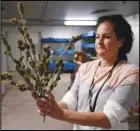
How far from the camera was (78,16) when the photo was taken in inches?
56.1

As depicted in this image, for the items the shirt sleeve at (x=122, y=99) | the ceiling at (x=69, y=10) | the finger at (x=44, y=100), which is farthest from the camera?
the ceiling at (x=69, y=10)

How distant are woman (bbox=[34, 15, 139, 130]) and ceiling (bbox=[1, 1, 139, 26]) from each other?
0.88 ft

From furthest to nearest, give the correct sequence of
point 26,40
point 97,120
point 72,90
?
point 72,90 < point 97,120 < point 26,40

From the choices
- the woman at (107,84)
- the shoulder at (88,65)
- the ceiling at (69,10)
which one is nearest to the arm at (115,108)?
the woman at (107,84)

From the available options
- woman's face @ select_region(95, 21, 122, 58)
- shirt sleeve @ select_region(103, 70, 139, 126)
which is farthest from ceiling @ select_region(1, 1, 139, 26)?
shirt sleeve @ select_region(103, 70, 139, 126)

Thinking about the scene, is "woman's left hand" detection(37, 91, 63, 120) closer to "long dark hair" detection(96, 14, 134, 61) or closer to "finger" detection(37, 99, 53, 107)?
"finger" detection(37, 99, 53, 107)

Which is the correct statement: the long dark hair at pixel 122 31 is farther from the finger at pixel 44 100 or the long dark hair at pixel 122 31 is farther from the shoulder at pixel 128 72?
the finger at pixel 44 100

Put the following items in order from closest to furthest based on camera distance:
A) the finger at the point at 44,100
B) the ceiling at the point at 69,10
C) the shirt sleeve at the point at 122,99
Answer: the finger at the point at 44,100
the shirt sleeve at the point at 122,99
the ceiling at the point at 69,10

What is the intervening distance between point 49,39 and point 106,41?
403 millimetres

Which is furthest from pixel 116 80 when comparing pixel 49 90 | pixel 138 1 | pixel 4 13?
pixel 138 1

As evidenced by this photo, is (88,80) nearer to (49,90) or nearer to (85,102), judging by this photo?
(85,102)

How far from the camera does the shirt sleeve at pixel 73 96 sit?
689mm

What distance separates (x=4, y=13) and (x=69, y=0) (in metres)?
1.56

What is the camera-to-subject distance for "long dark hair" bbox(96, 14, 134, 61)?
26.3 inches
